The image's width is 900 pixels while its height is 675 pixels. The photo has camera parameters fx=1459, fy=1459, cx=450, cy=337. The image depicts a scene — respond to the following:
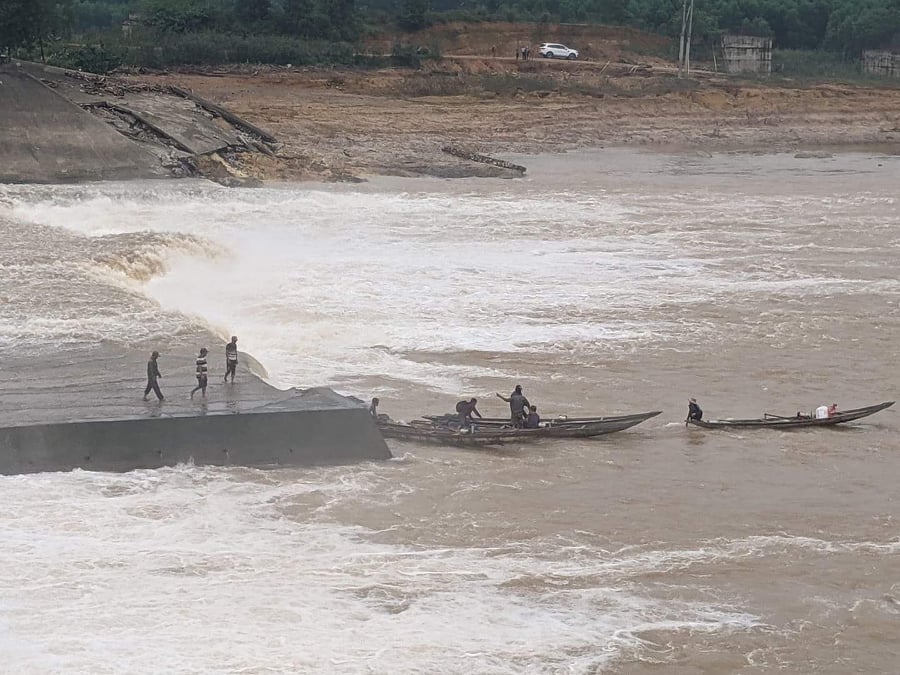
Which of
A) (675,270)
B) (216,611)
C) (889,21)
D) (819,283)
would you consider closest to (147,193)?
(675,270)

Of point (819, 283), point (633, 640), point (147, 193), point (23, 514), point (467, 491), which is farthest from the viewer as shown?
point (147, 193)

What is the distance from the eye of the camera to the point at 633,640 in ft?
47.0

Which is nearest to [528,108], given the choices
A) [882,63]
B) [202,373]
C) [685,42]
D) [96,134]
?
[685,42]

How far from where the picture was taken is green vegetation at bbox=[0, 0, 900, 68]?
5916cm

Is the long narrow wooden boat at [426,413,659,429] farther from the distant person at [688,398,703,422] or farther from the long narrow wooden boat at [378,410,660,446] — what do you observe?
the distant person at [688,398,703,422]

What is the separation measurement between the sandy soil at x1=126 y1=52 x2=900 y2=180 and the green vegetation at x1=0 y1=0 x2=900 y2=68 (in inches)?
107

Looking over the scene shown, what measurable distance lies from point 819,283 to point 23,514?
2059cm

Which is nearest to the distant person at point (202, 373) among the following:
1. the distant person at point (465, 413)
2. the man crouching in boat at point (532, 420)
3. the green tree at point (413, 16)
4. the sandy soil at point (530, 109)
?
the distant person at point (465, 413)

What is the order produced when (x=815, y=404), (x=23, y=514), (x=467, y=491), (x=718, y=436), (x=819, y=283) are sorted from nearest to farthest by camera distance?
(x=23, y=514) → (x=467, y=491) → (x=718, y=436) → (x=815, y=404) → (x=819, y=283)

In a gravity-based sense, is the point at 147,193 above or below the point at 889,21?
below

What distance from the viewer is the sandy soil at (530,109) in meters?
57.1

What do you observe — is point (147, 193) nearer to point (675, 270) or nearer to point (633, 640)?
point (675, 270)

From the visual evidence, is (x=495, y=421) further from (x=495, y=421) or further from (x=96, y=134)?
(x=96, y=134)

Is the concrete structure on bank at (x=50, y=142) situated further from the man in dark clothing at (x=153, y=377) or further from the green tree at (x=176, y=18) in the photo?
the green tree at (x=176, y=18)
